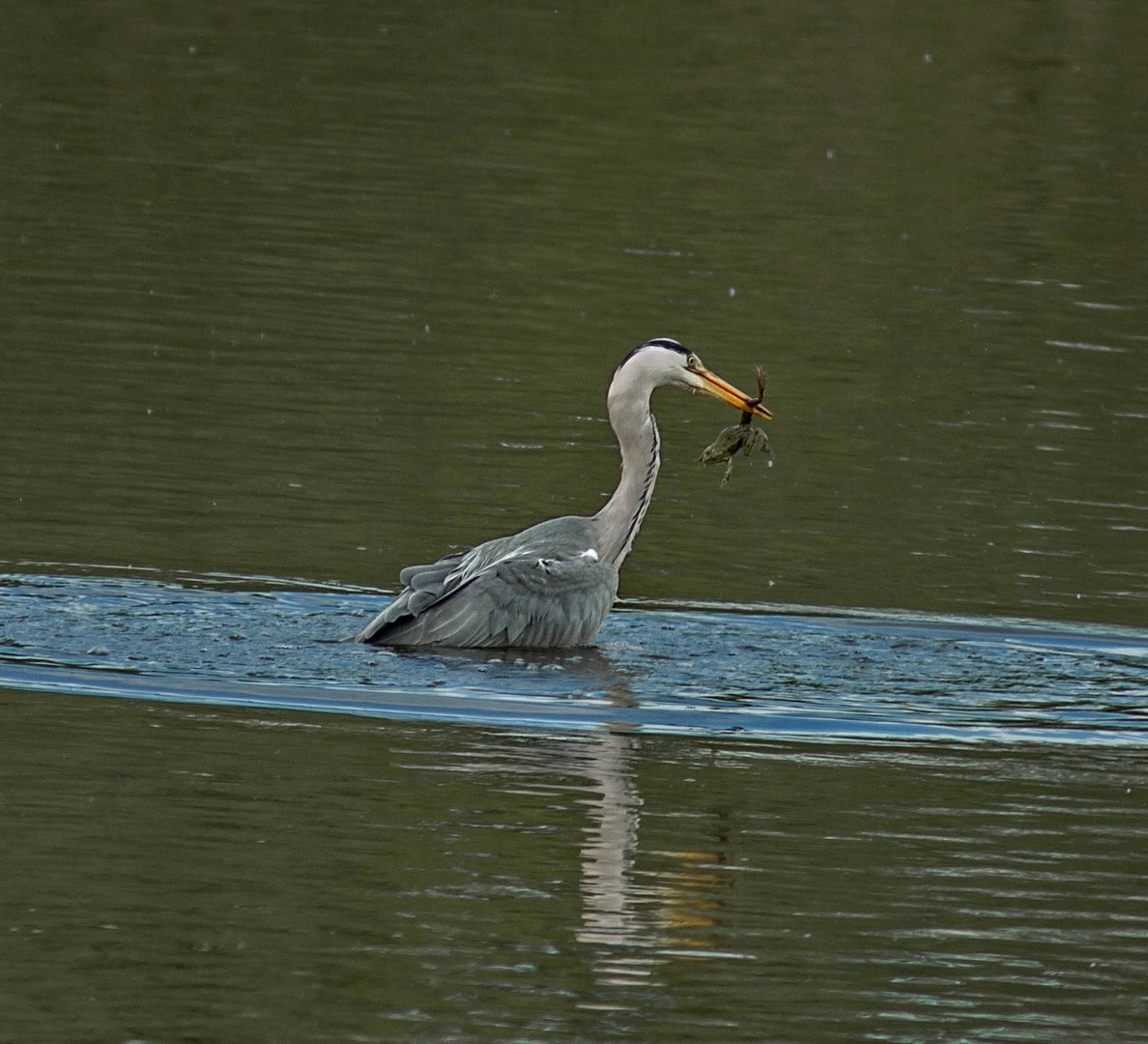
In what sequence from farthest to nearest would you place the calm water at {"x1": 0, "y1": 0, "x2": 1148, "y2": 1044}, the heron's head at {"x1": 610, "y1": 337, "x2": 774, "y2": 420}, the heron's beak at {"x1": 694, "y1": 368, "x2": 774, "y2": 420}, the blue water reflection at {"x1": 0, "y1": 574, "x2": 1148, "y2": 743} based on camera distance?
the heron's head at {"x1": 610, "y1": 337, "x2": 774, "y2": 420} → the heron's beak at {"x1": 694, "y1": 368, "x2": 774, "y2": 420} → the blue water reflection at {"x1": 0, "y1": 574, "x2": 1148, "y2": 743} → the calm water at {"x1": 0, "y1": 0, "x2": 1148, "y2": 1044}

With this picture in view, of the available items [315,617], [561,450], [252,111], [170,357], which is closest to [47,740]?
[315,617]

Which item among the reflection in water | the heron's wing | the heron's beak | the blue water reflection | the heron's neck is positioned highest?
the heron's beak

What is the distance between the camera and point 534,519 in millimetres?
15820

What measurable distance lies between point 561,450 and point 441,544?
2.87 m

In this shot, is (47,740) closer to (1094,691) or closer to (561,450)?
(1094,691)

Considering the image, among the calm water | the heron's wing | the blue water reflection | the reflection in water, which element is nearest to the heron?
the heron's wing

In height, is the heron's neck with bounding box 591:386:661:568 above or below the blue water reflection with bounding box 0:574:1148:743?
above

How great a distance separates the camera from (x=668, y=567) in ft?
49.4

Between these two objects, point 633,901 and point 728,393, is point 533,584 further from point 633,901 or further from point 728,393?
point 633,901

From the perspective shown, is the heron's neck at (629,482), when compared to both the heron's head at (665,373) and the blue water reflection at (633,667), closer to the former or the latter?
the heron's head at (665,373)

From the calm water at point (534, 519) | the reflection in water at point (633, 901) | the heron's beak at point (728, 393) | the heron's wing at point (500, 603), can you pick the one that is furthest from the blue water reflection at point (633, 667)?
the reflection in water at point (633, 901)

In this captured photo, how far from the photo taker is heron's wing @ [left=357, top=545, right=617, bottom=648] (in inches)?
503

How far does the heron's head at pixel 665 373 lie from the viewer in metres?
13.7

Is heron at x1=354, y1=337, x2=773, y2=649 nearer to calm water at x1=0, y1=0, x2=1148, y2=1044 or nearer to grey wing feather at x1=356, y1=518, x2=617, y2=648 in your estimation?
grey wing feather at x1=356, y1=518, x2=617, y2=648
